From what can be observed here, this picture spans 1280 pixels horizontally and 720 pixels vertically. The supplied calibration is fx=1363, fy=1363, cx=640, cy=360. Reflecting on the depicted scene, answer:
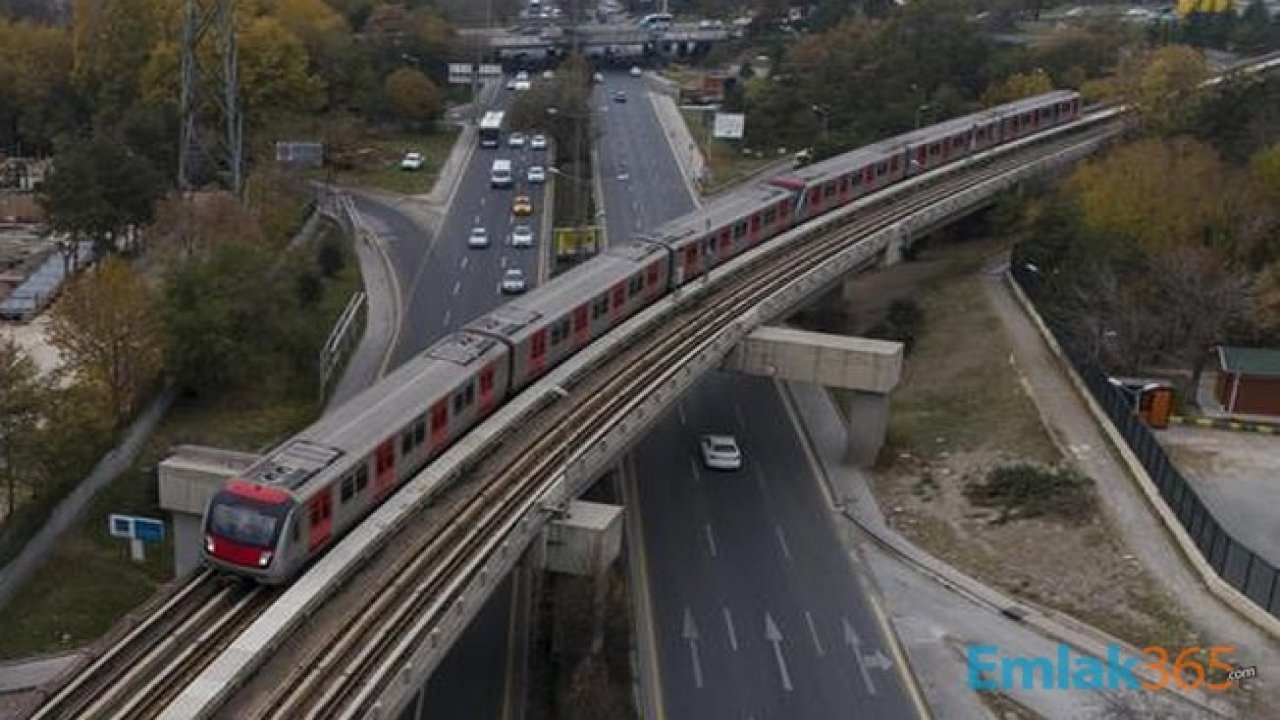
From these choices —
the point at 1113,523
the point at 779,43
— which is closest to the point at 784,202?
the point at 1113,523

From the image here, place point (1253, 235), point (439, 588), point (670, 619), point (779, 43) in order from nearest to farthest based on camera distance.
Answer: point (439, 588)
point (670, 619)
point (1253, 235)
point (779, 43)

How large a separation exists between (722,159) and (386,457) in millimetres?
89677

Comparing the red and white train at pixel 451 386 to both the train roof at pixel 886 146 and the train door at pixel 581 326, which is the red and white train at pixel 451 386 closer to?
the train door at pixel 581 326

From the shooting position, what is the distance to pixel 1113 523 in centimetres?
5166

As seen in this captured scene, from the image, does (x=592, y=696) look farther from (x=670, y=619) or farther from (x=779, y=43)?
(x=779, y=43)

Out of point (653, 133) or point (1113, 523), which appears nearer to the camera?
point (1113, 523)

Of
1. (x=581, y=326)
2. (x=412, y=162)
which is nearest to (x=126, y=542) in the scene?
(x=581, y=326)

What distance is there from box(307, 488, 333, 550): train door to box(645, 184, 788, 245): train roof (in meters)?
29.8

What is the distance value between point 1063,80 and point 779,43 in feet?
171

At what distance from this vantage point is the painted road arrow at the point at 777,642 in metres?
42.0

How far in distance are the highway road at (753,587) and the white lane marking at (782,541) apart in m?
0.07

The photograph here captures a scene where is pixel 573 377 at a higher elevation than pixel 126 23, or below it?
below

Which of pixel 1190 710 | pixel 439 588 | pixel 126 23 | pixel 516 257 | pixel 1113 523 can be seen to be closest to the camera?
pixel 439 588

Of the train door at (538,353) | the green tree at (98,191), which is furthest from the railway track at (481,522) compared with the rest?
the green tree at (98,191)
